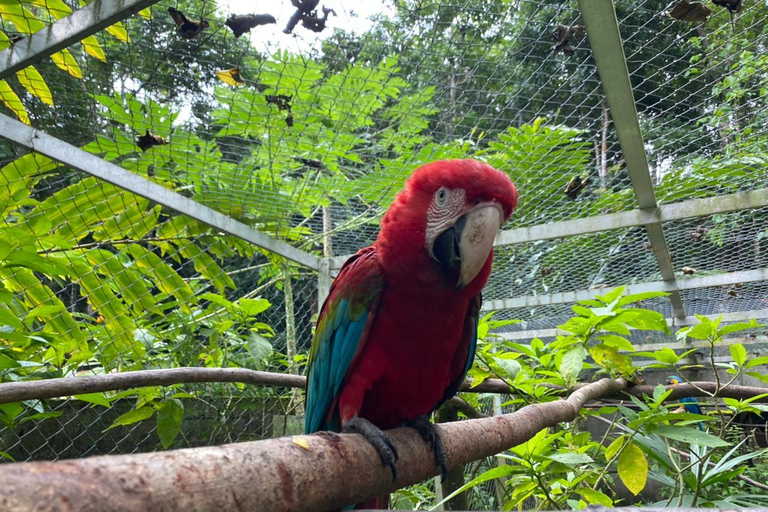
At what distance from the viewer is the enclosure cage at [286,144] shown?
1777 millimetres

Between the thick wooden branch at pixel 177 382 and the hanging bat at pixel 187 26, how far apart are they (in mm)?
1122

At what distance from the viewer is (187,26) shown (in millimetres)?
1651

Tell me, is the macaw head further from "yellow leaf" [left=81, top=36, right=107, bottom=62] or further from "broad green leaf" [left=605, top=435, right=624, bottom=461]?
"yellow leaf" [left=81, top=36, right=107, bottom=62]

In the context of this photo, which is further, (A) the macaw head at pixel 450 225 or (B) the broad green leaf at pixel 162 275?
(B) the broad green leaf at pixel 162 275

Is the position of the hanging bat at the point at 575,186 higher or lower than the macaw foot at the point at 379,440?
higher

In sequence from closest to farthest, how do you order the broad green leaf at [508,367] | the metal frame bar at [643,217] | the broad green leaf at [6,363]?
the broad green leaf at [6,363] < the broad green leaf at [508,367] < the metal frame bar at [643,217]

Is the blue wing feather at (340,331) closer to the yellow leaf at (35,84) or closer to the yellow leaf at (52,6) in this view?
the yellow leaf at (52,6)

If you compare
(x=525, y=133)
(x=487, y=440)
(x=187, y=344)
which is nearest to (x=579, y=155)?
(x=525, y=133)

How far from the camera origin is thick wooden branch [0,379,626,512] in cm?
38

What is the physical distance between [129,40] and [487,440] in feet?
5.88

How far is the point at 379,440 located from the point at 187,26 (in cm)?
147

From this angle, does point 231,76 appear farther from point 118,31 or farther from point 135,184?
point 135,184

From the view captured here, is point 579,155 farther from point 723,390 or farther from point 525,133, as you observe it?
point 723,390

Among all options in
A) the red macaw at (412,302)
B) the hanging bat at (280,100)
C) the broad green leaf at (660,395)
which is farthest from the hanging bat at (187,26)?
the broad green leaf at (660,395)
